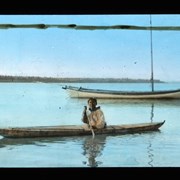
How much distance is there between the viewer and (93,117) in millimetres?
4930

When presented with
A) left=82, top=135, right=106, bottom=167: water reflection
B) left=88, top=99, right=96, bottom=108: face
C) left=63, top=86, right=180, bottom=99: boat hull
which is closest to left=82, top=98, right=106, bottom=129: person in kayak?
left=88, top=99, right=96, bottom=108: face

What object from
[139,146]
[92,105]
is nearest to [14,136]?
[92,105]

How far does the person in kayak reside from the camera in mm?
4805

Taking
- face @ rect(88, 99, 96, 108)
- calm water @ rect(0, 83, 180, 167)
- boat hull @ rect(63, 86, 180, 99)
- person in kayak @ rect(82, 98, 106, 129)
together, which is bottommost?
calm water @ rect(0, 83, 180, 167)

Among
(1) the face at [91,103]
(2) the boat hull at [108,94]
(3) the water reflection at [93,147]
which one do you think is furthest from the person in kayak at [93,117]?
(2) the boat hull at [108,94]

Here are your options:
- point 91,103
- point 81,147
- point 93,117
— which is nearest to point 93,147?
point 81,147

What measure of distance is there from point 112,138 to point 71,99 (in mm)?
2647

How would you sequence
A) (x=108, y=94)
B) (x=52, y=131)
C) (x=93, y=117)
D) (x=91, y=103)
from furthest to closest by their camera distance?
(x=108, y=94)
(x=52, y=131)
(x=93, y=117)
(x=91, y=103)

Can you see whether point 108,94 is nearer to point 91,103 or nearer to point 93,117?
point 93,117

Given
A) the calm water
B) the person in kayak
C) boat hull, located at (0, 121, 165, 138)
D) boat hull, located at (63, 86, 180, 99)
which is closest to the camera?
the calm water

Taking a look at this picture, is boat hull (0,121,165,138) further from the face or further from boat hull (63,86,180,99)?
boat hull (63,86,180,99)

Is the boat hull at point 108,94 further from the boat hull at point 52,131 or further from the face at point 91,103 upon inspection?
the face at point 91,103

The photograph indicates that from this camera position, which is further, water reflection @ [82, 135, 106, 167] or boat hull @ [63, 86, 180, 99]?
boat hull @ [63, 86, 180, 99]

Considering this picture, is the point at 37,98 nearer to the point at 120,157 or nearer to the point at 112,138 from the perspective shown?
the point at 112,138
